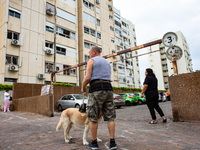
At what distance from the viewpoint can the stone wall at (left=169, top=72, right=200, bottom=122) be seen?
5141 mm

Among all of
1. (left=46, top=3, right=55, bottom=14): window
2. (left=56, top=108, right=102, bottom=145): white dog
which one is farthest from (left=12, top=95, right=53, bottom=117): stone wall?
(left=46, top=3, right=55, bottom=14): window

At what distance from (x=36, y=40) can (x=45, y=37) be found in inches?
67.3

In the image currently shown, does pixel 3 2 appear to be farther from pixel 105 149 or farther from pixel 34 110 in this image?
pixel 105 149

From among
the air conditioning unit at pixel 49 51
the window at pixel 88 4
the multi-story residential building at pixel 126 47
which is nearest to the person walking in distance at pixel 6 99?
the air conditioning unit at pixel 49 51

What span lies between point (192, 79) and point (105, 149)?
4.06 meters

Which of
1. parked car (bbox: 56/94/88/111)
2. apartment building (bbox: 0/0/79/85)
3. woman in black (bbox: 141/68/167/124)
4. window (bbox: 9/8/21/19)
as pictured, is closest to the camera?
woman in black (bbox: 141/68/167/124)

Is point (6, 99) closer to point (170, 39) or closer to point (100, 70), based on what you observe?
point (100, 70)

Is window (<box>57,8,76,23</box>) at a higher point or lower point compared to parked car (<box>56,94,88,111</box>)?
higher

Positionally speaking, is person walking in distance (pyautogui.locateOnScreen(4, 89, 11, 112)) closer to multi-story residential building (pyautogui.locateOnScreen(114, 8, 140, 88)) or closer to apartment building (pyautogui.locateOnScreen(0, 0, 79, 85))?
apartment building (pyautogui.locateOnScreen(0, 0, 79, 85))

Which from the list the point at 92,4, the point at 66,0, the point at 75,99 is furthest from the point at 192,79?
the point at 92,4

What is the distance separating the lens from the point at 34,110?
11.5m

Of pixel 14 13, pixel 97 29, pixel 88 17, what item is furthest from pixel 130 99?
pixel 88 17

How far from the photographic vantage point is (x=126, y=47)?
49.8 metres

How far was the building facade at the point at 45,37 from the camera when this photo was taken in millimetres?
19281
